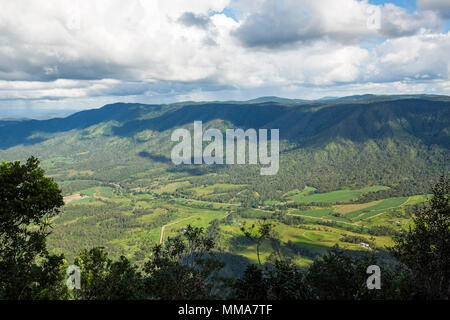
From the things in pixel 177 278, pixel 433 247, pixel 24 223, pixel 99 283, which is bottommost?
pixel 177 278

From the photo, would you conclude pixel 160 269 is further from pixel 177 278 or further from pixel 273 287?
pixel 273 287

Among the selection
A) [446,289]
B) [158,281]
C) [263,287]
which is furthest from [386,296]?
[158,281]

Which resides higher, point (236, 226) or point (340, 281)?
point (340, 281)

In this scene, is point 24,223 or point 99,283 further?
point 99,283

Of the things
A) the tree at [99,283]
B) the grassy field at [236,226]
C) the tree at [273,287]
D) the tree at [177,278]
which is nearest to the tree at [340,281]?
the tree at [273,287]

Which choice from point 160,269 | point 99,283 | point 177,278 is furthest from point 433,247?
point 99,283

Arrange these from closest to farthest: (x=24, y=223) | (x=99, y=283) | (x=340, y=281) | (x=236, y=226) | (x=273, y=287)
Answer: (x=24, y=223)
(x=99, y=283)
(x=273, y=287)
(x=340, y=281)
(x=236, y=226)
